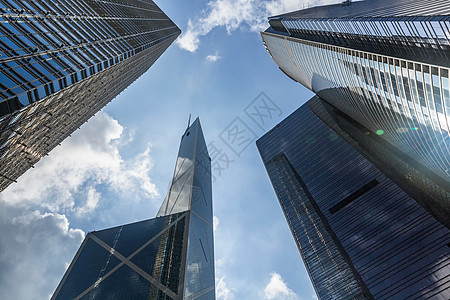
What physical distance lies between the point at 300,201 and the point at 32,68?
82344 millimetres

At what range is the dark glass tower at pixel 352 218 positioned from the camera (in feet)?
175

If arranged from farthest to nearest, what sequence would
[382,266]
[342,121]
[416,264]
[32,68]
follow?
[342,121]
[382,266]
[416,264]
[32,68]

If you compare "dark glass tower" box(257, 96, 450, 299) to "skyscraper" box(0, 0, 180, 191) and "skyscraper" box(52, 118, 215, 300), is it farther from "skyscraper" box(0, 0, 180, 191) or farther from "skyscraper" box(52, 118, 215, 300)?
"skyscraper" box(0, 0, 180, 191)

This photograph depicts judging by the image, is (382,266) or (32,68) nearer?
(32,68)

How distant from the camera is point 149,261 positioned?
6938cm

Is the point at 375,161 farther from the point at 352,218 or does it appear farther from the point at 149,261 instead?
the point at 149,261

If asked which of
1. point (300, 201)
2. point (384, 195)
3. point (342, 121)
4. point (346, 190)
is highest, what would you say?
point (342, 121)

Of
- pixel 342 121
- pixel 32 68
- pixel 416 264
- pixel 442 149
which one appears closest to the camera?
pixel 32 68

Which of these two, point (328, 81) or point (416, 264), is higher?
point (328, 81)

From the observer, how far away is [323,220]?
77812 mm

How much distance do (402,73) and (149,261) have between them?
7216cm

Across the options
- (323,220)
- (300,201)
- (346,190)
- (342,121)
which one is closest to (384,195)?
(346,190)

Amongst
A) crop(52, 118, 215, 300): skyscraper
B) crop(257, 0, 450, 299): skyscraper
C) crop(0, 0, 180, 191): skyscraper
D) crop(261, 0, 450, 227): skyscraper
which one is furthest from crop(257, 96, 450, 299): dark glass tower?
crop(0, 0, 180, 191): skyscraper

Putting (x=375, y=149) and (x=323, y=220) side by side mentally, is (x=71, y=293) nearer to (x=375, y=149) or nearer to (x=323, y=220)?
(x=323, y=220)
